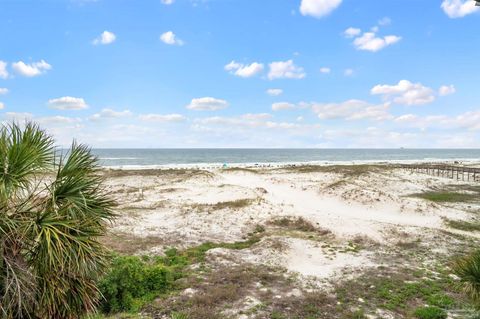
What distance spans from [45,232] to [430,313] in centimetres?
949

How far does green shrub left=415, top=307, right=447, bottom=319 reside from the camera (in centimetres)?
863

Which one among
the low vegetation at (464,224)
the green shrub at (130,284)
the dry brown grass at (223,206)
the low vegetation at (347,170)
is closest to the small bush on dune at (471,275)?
the green shrub at (130,284)

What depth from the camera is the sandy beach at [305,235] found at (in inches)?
423

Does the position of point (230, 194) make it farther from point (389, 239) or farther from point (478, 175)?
point (478, 175)

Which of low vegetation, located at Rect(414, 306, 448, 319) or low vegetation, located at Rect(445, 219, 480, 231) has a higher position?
low vegetation, located at Rect(445, 219, 480, 231)

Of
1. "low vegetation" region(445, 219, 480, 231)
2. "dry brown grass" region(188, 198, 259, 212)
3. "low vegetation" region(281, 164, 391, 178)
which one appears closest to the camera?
"low vegetation" region(445, 219, 480, 231)

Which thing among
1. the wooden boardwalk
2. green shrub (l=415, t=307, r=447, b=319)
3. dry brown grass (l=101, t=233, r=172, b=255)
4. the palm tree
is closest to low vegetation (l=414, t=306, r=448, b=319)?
green shrub (l=415, t=307, r=447, b=319)

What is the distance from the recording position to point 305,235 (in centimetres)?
1742

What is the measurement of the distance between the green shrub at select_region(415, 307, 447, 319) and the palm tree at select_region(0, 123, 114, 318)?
324 inches

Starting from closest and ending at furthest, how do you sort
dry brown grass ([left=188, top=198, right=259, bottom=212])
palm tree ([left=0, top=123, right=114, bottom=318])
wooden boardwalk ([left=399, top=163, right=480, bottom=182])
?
palm tree ([left=0, top=123, right=114, bottom=318])
dry brown grass ([left=188, top=198, right=259, bottom=212])
wooden boardwalk ([left=399, top=163, right=480, bottom=182])

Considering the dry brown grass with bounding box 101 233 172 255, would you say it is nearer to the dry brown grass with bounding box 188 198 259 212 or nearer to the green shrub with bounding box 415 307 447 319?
the dry brown grass with bounding box 188 198 259 212

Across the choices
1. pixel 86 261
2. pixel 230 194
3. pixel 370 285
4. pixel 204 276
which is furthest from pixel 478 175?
pixel 86 261

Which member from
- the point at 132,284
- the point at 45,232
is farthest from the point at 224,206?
the point at 45,232

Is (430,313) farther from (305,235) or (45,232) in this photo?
(45,232)
